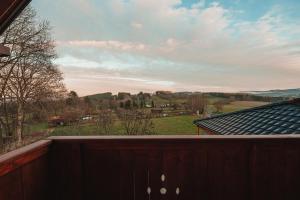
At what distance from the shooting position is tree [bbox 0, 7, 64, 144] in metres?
5.69

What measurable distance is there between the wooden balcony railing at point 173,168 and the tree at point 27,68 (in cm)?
490

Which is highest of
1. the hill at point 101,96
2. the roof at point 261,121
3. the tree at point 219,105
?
the hill at point 101,96

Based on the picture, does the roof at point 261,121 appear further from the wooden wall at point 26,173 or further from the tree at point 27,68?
the tree at point 27,68

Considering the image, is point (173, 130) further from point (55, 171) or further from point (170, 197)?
point (55, 171)

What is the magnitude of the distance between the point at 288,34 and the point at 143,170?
3572mm

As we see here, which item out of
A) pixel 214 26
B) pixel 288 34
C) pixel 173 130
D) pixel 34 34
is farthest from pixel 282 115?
pixel 34 34

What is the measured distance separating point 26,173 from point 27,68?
569cm

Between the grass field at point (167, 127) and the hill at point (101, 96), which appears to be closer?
the grass field at point (167, 127)

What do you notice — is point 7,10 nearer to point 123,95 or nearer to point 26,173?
point 26,173

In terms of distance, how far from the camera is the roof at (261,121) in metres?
4.29

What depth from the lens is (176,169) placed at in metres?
1.52

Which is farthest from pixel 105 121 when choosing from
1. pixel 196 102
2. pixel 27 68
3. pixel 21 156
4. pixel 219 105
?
pixel 21 156

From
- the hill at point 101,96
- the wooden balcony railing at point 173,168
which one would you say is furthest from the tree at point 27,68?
the wooden balcony railing at point 173,168

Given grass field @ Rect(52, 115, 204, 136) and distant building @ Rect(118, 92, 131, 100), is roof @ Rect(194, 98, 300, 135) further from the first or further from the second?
distant building @ Rect(118, 92, 131, 100)
